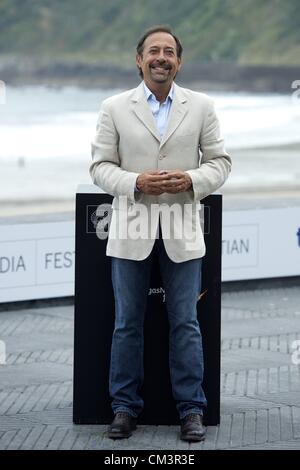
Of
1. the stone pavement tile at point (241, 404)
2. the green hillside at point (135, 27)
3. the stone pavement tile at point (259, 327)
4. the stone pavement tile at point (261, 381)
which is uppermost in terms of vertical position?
the green hillside at point (135, 27)

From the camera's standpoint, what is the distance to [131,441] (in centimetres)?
558

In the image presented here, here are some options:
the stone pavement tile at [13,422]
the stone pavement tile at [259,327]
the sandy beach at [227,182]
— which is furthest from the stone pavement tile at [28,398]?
the sandy beach at [227,182]

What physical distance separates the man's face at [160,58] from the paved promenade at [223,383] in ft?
5.66

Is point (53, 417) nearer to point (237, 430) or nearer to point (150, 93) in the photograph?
point (237, 430)

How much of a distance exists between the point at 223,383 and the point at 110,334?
4.41 feet

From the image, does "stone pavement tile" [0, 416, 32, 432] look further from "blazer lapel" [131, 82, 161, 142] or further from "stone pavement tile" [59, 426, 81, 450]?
"blazer lapel" [131, 82, 161, 142]

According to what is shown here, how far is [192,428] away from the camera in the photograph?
561cm

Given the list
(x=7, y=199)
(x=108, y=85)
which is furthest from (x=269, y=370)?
(x=108, y=85)

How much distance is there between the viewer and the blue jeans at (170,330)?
220 inches

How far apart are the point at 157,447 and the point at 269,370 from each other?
6.72 feet

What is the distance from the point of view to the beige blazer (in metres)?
5.49

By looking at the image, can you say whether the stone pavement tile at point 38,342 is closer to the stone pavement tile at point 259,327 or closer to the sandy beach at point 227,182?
the stone pavement tile at point 259,327
